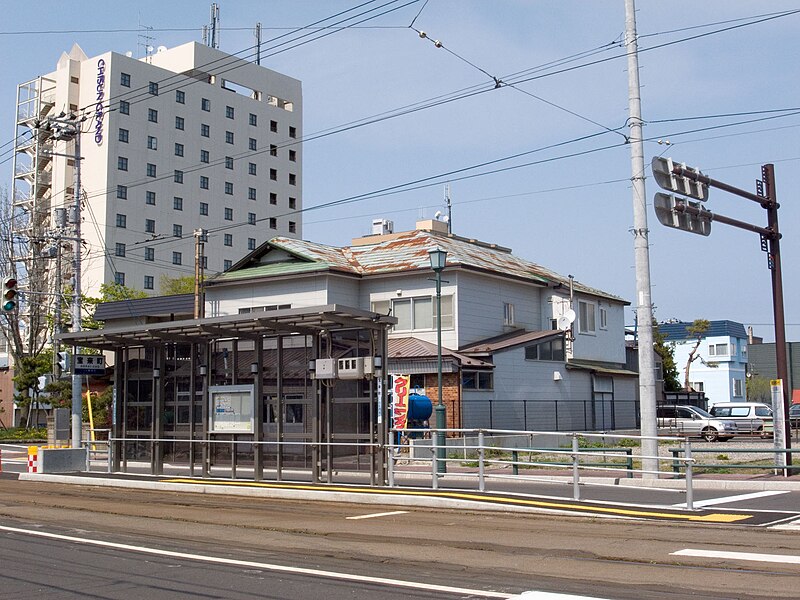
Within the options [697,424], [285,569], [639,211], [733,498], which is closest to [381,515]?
[285,569]

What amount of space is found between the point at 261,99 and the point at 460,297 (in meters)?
68.0

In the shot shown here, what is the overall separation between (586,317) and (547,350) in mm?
5434

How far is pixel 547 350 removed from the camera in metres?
40.8

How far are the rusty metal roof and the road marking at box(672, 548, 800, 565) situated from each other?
1067 inches

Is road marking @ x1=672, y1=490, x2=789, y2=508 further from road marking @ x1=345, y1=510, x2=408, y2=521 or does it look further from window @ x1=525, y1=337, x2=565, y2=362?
window @ x1=525, y1=337, x2=565, y2=362

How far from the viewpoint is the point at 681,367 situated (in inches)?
3469

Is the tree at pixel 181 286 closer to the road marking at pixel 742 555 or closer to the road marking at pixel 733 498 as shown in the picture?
the road marking at pixel 733 498

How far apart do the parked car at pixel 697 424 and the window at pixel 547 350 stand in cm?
630

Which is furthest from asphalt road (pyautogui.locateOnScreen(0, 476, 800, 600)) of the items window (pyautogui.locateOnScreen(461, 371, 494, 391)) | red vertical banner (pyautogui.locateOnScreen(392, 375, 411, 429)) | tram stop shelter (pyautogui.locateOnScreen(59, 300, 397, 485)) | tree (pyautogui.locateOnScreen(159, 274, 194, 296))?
tree (pyautogui.locateOnScreen(159, 274, 194, 296))

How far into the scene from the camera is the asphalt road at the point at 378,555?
8789mm

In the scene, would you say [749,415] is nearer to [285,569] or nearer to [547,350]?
[547,350]

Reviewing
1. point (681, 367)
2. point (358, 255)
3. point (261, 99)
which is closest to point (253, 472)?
point (358, 255)

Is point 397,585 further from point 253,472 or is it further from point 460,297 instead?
point 460,297

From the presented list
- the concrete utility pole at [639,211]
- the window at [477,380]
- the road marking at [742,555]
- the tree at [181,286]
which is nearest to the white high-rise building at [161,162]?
the tree at [181,286]
